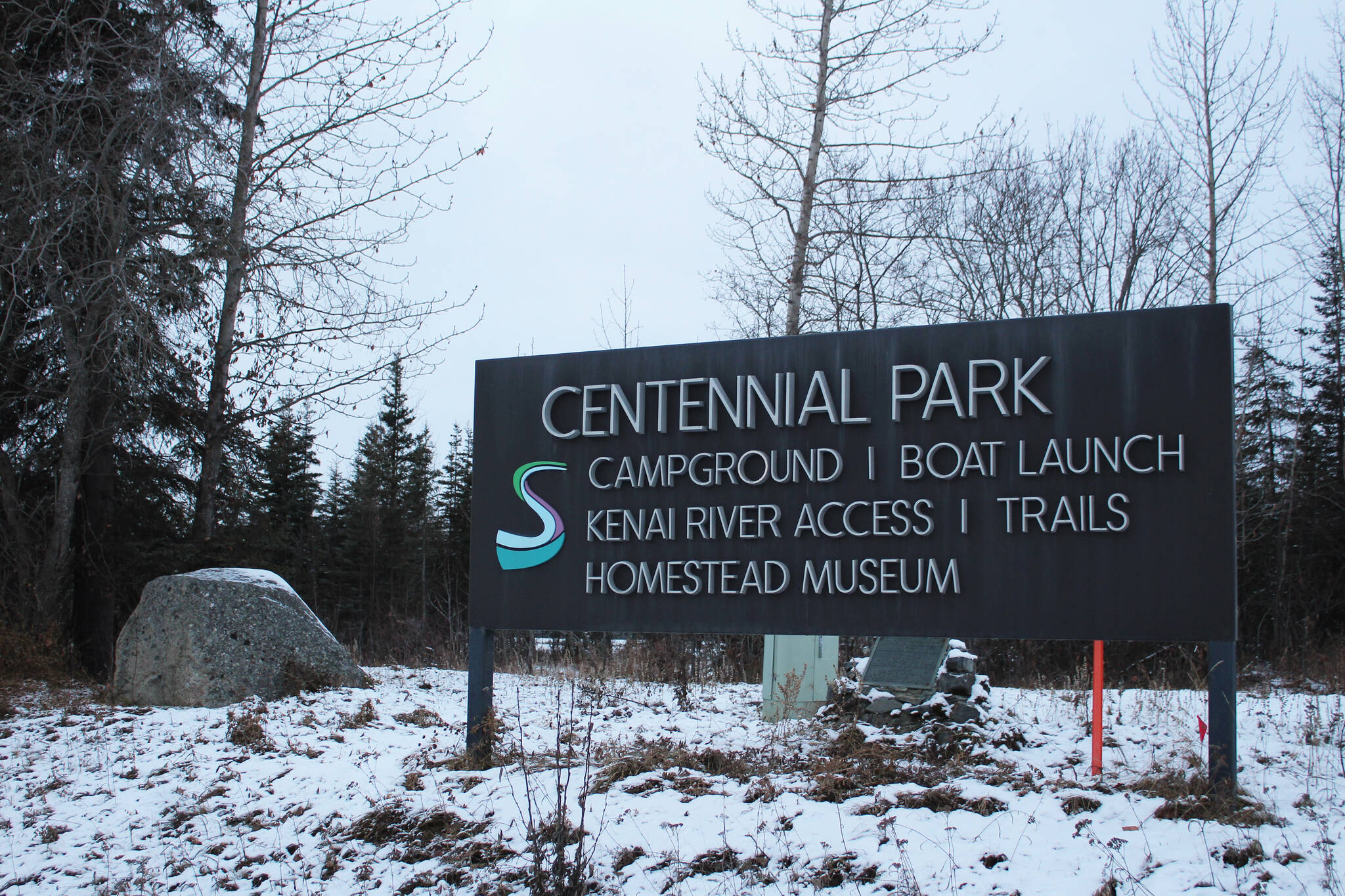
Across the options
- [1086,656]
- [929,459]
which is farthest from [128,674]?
[1086,656]

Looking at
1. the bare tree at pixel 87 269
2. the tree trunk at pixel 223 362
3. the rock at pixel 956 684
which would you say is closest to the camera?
the rock at pixel 956 684

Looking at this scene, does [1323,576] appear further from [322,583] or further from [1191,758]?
[322,583]

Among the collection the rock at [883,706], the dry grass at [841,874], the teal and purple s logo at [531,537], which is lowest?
the dry grass at [841,874]

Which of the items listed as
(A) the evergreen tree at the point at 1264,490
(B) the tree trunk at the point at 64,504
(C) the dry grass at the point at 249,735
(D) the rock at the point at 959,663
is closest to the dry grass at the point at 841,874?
(D) the rock at the point at 959,663

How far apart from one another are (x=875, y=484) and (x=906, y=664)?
7.71ft

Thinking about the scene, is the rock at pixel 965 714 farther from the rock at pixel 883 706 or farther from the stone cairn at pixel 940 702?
the rock at pixel 883 706

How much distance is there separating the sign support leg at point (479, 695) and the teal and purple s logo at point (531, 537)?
1.86 feet

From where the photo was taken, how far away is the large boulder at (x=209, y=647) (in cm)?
839

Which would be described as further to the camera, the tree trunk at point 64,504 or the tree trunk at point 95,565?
the tree trunk at point 95,565

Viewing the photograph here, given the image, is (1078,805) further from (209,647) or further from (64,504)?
(64,504)

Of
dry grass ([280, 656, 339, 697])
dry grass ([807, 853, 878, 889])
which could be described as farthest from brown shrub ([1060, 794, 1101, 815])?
dry grass ([280, 656, 339, 697])

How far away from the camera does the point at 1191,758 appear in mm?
5512

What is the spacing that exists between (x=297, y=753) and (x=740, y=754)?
3223 mm

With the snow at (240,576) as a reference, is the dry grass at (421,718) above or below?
below
